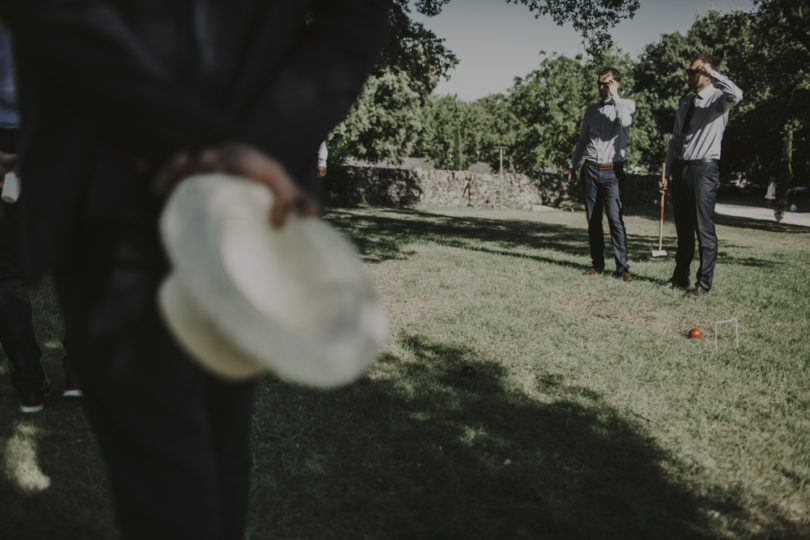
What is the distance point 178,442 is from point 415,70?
18441 millimetres

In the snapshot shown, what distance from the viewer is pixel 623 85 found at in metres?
36.6

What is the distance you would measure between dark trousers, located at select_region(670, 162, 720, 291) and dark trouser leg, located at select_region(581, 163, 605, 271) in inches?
44.2

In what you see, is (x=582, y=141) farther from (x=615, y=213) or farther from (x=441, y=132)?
(x=441, y=132)

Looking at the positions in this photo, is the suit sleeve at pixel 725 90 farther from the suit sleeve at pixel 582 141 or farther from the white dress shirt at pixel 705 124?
the suit sleeve at pixel 582 141

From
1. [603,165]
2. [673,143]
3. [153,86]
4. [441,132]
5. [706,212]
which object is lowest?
[706,212]

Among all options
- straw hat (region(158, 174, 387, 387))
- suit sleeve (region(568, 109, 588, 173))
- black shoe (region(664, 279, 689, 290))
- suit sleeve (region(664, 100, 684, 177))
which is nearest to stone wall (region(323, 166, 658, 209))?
suit sleeve (region(568, 109, 588, 173))

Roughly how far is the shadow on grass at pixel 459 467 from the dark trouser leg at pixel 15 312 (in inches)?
56.5

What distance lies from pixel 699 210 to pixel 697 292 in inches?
39.7

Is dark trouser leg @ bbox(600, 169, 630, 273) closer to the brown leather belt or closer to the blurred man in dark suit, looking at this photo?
the brown leather belt

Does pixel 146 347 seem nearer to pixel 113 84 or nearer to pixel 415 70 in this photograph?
pixel 113 84

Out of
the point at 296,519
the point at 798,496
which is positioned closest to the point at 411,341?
the point at 296,519

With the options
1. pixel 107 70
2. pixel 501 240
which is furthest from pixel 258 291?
pixel 501 240

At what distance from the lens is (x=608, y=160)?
8.30 m

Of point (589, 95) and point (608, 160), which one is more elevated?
point (589, 95)
